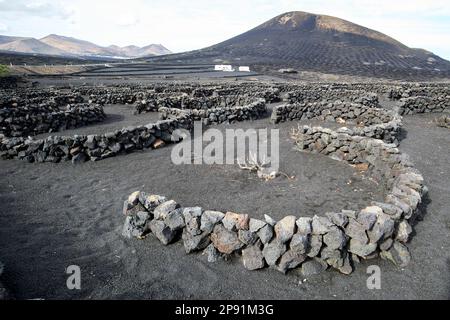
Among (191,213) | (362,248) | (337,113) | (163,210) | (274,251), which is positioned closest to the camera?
(274,251)

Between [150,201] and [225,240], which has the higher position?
[150,201]

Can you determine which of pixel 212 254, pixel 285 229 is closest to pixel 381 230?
pixel 285 229

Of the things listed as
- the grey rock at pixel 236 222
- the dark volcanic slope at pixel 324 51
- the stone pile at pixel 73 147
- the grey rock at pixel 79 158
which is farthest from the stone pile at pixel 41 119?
Result: the dark volcanic slope at pixel 324 51

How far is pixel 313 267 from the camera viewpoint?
5.95 meters

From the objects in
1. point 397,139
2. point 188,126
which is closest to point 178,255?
point 188,126

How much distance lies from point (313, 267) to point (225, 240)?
1637mm

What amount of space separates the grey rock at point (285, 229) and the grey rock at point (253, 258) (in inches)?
18.4

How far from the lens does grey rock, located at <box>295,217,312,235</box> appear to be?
601 cm

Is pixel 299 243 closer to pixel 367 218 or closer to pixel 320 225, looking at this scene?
pixel 320 225

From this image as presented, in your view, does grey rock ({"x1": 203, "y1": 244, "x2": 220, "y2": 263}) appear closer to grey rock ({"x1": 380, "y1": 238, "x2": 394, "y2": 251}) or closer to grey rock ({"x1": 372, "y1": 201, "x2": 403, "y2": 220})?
grey rock ({"x1": 380, "y1": 238, "x2": 394, "y2": 251})

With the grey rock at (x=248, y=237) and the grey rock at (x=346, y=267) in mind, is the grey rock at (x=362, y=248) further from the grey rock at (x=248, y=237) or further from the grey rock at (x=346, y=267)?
the grey rock at (x=248, y=237)

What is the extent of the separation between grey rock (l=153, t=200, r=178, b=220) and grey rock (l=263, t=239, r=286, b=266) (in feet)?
6.84

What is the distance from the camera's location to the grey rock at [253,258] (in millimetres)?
6027

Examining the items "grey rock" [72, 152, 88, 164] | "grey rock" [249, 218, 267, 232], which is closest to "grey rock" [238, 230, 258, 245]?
"grey rock" [249, 218, 267, 232]
